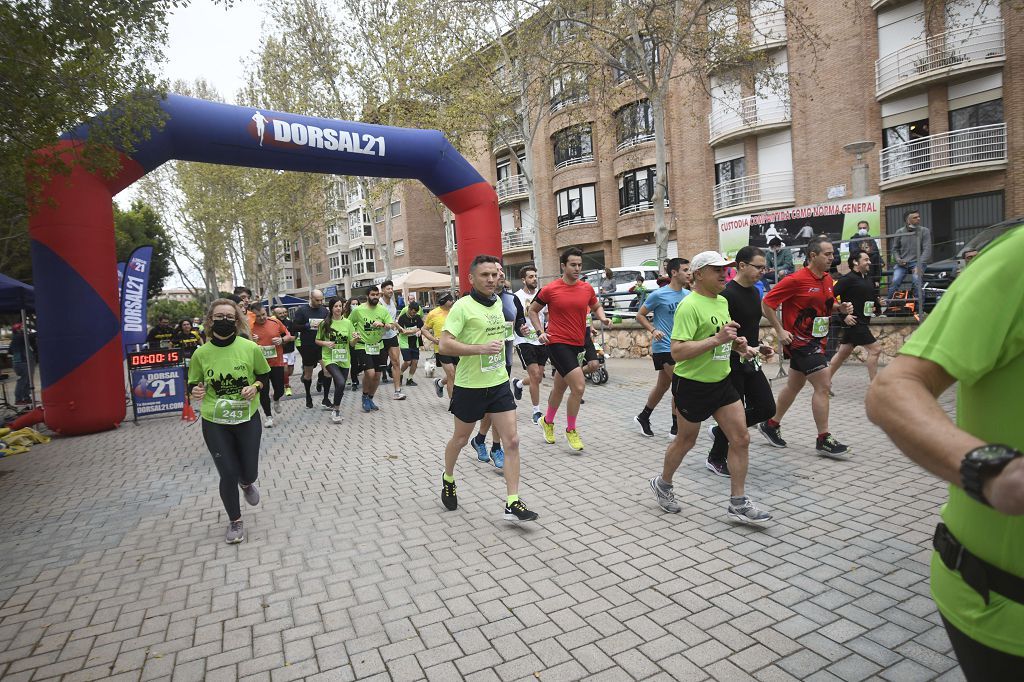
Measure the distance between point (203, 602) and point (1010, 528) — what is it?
13.0ft

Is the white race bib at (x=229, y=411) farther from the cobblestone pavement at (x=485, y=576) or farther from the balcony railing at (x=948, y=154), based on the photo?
the balcony railing at (x=948, y=154)

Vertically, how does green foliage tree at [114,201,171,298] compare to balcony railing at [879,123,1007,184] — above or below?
above

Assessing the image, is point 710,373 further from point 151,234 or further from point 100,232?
point 151,234

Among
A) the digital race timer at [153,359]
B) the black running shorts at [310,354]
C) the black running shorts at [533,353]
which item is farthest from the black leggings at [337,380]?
the digital race timer at [153,359]

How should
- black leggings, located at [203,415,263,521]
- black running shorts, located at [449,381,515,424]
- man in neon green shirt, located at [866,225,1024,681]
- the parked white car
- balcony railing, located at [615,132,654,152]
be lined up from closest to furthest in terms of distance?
man in neon green shirt, located at [866,225,1024,681], black leggings, located at [203,415,263,521], black running shorts, located at [449,381,515,424], the parked white car, balcony railing, located at [615,132,654,152]

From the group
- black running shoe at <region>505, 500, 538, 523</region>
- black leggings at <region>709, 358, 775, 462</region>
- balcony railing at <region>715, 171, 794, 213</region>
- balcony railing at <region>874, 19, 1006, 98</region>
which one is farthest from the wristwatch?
balcony railing at <region>715, 171, 794, 213</region>

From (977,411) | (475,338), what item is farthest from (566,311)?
(977,411)

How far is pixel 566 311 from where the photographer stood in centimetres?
665

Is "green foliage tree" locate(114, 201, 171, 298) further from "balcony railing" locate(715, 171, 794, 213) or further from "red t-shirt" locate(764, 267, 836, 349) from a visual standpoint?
"red t-shirt" locate(764, 267, 836, 349)

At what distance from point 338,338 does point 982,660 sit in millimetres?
9433

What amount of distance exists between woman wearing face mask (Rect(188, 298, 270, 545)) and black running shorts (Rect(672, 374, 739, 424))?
330 cm

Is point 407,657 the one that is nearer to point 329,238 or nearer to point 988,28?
point 988,28

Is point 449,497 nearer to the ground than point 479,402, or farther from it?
nearer to the ground

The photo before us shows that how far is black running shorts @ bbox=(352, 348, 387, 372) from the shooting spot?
10.0 meters
